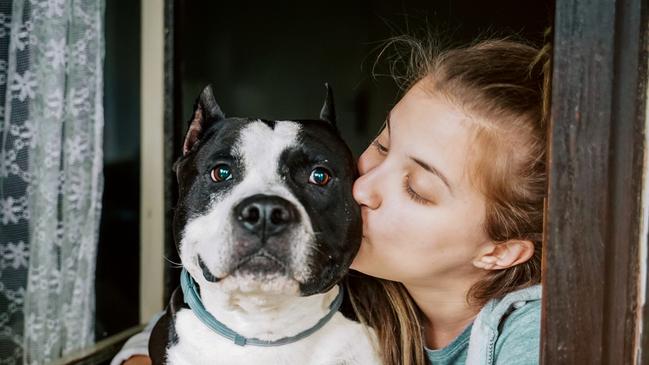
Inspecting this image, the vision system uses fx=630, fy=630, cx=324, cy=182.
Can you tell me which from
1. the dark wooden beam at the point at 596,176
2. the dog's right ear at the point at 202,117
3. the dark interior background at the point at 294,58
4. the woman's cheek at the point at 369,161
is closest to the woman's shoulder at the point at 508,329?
the dark wooden beam at the point at 596,176

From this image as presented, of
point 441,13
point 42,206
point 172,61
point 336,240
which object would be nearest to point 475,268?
point 336,240

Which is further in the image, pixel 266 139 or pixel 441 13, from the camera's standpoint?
pixel 441 13

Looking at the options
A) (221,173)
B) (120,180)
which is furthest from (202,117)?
(120,180)

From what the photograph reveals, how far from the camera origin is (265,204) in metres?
1.53

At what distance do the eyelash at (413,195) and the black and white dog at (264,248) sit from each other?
0.53 feet

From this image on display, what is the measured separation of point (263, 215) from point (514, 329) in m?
0.80

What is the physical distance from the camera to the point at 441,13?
444cm

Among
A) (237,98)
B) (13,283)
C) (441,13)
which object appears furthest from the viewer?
(237,98)

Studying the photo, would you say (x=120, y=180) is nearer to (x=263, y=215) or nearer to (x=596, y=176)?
(x=263, y=215)

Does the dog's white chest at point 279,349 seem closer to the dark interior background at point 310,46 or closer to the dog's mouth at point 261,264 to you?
the dog's mouth at point 261,264

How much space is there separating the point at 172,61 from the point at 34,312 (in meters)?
1.52

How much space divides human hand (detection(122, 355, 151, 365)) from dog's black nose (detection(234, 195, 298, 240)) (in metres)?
1.09

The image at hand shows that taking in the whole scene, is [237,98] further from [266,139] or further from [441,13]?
[266,139]

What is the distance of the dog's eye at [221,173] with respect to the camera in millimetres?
1827
